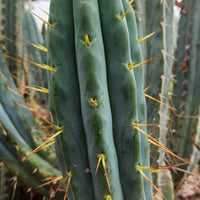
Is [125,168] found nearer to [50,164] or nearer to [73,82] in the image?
[73,82]

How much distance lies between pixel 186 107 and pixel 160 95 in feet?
3.09

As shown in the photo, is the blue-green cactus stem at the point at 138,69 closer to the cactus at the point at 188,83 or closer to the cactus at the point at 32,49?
the cactus at the point at 188,83

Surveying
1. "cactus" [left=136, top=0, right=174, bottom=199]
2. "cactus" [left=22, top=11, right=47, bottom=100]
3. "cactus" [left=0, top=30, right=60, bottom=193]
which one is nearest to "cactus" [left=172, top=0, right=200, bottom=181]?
"cactus" [left=136, top=0, right=174, bottom=199]

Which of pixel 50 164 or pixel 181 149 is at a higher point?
pixel 50 164

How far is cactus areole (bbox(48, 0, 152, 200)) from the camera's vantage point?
943 millimetres

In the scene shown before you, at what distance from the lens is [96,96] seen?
0.94 metres

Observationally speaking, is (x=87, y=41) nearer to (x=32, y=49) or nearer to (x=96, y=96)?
(x=96, y=96)

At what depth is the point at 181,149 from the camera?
2428 millimetres

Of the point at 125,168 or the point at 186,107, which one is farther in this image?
the point at 186,107

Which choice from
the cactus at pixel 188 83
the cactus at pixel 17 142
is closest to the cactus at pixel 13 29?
the cactus at pixel 17 142

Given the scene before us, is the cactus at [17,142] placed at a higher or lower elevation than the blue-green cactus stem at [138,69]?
lower

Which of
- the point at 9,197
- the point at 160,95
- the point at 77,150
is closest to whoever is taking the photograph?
the point at 77,150

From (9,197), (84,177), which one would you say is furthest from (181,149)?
(84,177)

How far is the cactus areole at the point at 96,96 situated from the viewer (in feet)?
3.10
